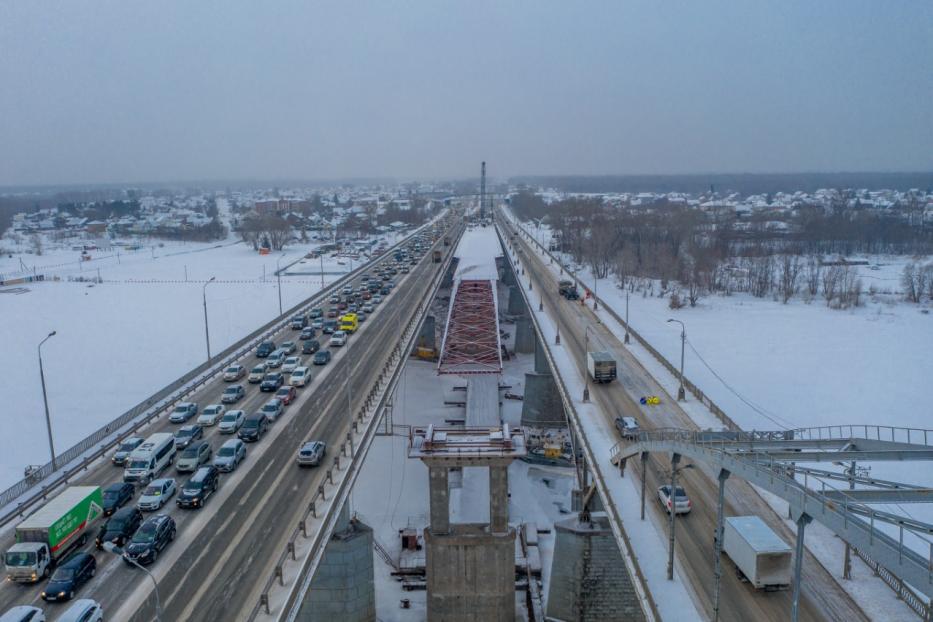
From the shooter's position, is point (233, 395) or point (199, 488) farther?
point (233, 395)

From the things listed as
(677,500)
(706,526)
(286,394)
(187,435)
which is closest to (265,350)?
(286,394)

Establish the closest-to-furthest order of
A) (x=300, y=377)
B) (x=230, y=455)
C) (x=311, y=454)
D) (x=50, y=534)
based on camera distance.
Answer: (x=50, y=534) < (x=311, y=454) < (x=230, y=455) < (x=300, y=377)

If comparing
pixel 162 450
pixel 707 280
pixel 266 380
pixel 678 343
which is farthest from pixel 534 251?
pixel 162 450

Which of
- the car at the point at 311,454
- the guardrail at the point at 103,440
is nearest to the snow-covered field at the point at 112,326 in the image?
the guardrail at the point at 103,440

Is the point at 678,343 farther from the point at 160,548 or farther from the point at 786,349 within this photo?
the point at 160,548

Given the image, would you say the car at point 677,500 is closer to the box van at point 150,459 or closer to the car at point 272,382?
the box van at point 150,459

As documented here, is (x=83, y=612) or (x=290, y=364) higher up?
(x=83, y=612)

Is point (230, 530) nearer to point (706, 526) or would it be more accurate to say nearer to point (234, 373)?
point (706, 526)
